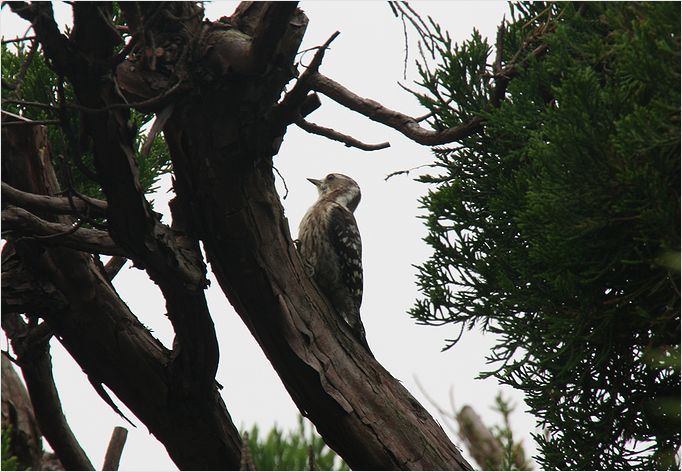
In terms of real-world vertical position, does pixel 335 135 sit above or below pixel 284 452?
above

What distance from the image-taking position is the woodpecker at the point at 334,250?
5676 millimetres

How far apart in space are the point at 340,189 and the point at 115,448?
136 inches

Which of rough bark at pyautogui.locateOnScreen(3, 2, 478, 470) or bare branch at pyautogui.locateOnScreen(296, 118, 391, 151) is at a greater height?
bare branch at pyautogui.locateOnScreen(296, 118, 391, 151)

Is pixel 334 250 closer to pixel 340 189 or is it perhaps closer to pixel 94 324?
pixel 340 189

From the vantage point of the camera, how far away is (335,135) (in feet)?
13.3

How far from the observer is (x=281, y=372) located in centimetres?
375

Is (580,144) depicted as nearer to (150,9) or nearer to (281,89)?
(281,89)

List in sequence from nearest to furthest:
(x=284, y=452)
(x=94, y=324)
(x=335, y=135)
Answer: (x=284, y=452) → (x=94, y=324) → (x=335, y=135)

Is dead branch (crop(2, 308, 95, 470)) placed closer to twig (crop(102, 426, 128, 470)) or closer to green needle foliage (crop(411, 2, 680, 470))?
twig (crop(102, 426, 128, 470))

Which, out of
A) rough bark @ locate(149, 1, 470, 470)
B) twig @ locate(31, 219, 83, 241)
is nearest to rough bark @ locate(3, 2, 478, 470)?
rough bark @ locate(149, 1, 470, 470)

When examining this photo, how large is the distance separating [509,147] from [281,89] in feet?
4.16

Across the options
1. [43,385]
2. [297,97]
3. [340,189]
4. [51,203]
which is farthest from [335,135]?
[340,189]

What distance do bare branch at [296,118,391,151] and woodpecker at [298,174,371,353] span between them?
4.60ft

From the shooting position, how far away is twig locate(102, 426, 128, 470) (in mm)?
4102
